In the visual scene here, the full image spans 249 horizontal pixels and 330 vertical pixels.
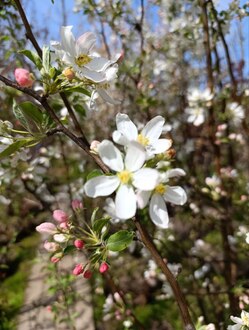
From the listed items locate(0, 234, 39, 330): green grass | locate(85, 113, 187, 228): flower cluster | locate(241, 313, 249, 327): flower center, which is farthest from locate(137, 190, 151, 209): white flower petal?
locate(0, 234, 39, 330): green grass

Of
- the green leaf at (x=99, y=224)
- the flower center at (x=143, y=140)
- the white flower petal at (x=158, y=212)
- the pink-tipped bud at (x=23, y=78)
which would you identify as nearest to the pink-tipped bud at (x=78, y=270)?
the green leaf at (x=99, y=224)


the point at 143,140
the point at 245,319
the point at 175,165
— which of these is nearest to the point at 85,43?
the point at 143,140

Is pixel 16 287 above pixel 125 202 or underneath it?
underneath

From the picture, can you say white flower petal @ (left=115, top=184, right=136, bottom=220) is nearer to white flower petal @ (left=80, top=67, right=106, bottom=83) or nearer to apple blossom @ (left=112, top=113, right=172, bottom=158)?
apple blossom @ (left=112, top=113, right=172, bottom=158)

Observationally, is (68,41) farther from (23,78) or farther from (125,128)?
(125,128)

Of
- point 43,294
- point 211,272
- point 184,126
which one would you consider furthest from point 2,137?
point 43,294
